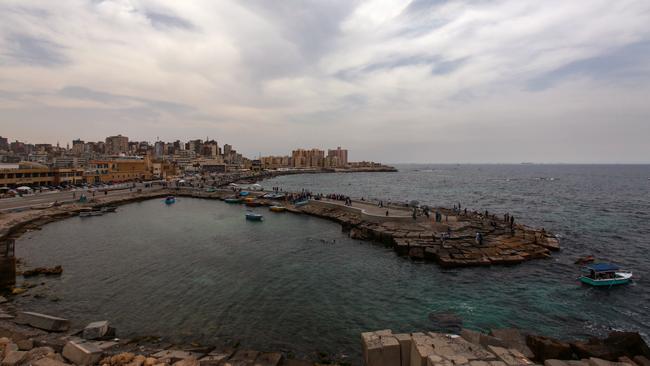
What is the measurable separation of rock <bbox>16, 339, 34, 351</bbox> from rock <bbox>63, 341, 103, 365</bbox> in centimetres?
148

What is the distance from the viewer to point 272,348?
12359mm

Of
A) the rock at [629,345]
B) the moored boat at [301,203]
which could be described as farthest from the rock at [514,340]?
the moored boat at [301,203]

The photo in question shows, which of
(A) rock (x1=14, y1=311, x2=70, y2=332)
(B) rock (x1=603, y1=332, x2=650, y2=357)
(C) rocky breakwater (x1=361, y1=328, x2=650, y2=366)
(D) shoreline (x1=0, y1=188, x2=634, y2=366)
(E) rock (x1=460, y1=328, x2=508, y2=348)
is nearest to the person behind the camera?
(C) rocky breakwater (x1=361, y1=328, x2=650, y2=366)

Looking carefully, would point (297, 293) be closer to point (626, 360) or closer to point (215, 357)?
point (215, 357)

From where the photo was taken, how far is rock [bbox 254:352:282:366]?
35.3 feet

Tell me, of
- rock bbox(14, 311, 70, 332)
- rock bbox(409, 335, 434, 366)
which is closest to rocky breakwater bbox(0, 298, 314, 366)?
rock bbox(14, 311, 70, 332)

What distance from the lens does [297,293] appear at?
1748 centimetres

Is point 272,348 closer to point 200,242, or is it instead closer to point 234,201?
point 200,242

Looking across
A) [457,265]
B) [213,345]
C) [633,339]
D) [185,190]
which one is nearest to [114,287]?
[213,345]

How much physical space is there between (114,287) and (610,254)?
3636 cm

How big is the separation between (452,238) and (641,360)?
16818mm

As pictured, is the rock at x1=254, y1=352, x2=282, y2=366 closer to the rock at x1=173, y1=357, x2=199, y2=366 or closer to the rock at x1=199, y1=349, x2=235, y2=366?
the rock at x1=199, y1=349, x2=235, y2=366

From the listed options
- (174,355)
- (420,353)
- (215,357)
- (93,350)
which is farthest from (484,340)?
(93,350)

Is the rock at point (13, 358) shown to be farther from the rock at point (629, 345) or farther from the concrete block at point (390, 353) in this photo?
the rock at point (629, 345)
